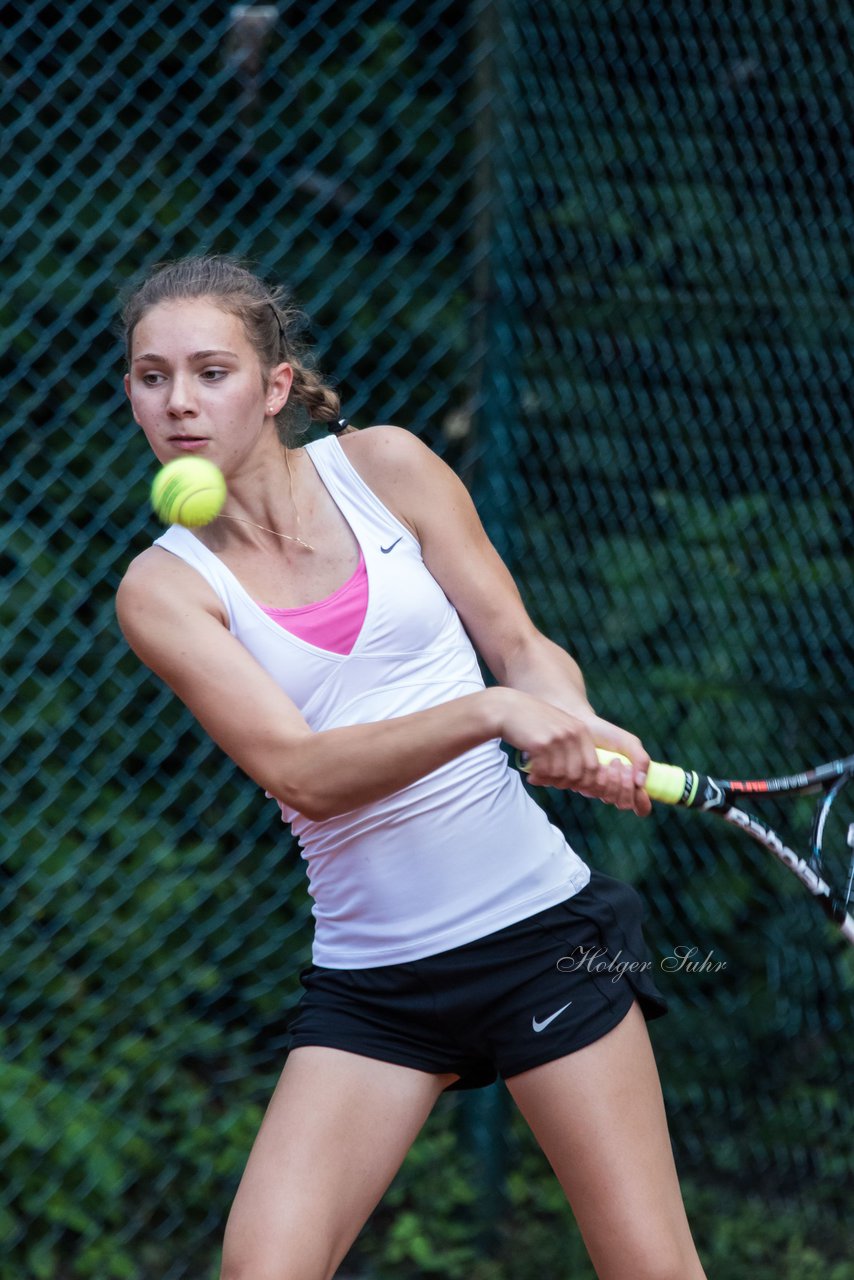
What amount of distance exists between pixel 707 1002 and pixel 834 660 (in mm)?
957

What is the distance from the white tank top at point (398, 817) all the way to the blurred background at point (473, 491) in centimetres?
149

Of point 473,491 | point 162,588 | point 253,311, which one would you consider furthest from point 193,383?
point 473,491

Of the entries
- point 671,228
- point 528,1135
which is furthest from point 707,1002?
point 671,228

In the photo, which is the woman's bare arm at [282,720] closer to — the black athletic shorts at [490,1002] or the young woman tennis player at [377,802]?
the young woman tennis player at [377,802]

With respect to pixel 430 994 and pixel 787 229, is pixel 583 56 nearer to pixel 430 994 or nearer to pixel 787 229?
pixel 787 229

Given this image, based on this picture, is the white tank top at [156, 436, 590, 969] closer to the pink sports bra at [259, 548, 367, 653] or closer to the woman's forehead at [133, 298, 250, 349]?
the pink sports bra at [259, 548, 367, 653]

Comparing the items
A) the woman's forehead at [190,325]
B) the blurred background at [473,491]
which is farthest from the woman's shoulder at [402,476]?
the blurred background at [473,491]

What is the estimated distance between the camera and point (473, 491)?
12.7 feet

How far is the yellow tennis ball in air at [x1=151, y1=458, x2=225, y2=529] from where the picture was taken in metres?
2.15

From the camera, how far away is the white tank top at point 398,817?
2.27 m

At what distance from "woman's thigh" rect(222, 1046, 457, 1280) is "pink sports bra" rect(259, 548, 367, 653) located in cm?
58

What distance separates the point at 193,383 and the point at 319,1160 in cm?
108

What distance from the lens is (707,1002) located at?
13.5 feet

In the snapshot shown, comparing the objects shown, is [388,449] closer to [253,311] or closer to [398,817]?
[253,311]
